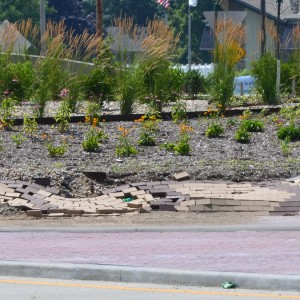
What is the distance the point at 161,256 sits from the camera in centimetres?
982

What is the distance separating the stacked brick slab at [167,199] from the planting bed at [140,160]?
0.43 metres

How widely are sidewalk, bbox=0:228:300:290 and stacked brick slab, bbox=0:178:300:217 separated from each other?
1879mm

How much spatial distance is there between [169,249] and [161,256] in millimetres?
478

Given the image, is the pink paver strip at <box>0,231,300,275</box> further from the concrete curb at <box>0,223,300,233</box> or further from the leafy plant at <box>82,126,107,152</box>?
the leafy plant at <box>82,126,107,152</box>

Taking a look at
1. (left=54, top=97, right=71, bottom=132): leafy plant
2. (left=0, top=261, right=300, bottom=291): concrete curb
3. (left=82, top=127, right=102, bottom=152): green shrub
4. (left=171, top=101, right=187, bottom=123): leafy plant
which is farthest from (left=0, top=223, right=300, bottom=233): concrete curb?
(left=171, top=101, right=187, bottom=123): leafy plant

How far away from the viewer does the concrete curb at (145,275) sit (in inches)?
328

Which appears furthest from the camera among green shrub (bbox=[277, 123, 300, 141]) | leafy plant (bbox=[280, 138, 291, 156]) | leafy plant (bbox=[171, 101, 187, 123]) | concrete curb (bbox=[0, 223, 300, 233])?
leafy plant (bbox=[171, 101, 187, 123])

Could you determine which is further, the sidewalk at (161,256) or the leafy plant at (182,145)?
the leafy plant at (182,145)

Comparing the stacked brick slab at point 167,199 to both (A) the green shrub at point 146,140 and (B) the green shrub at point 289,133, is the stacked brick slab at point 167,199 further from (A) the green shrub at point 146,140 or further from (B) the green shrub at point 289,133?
(B) the green shrub at point 289,133

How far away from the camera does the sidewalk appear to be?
8688 mm

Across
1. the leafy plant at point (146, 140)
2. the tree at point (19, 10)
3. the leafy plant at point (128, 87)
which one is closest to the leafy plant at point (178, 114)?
the leafy plant at point (128, 87)

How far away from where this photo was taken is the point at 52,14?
272ft

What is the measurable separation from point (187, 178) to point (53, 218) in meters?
2.98

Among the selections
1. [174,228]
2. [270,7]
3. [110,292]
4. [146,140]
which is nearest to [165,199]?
[174,228]
